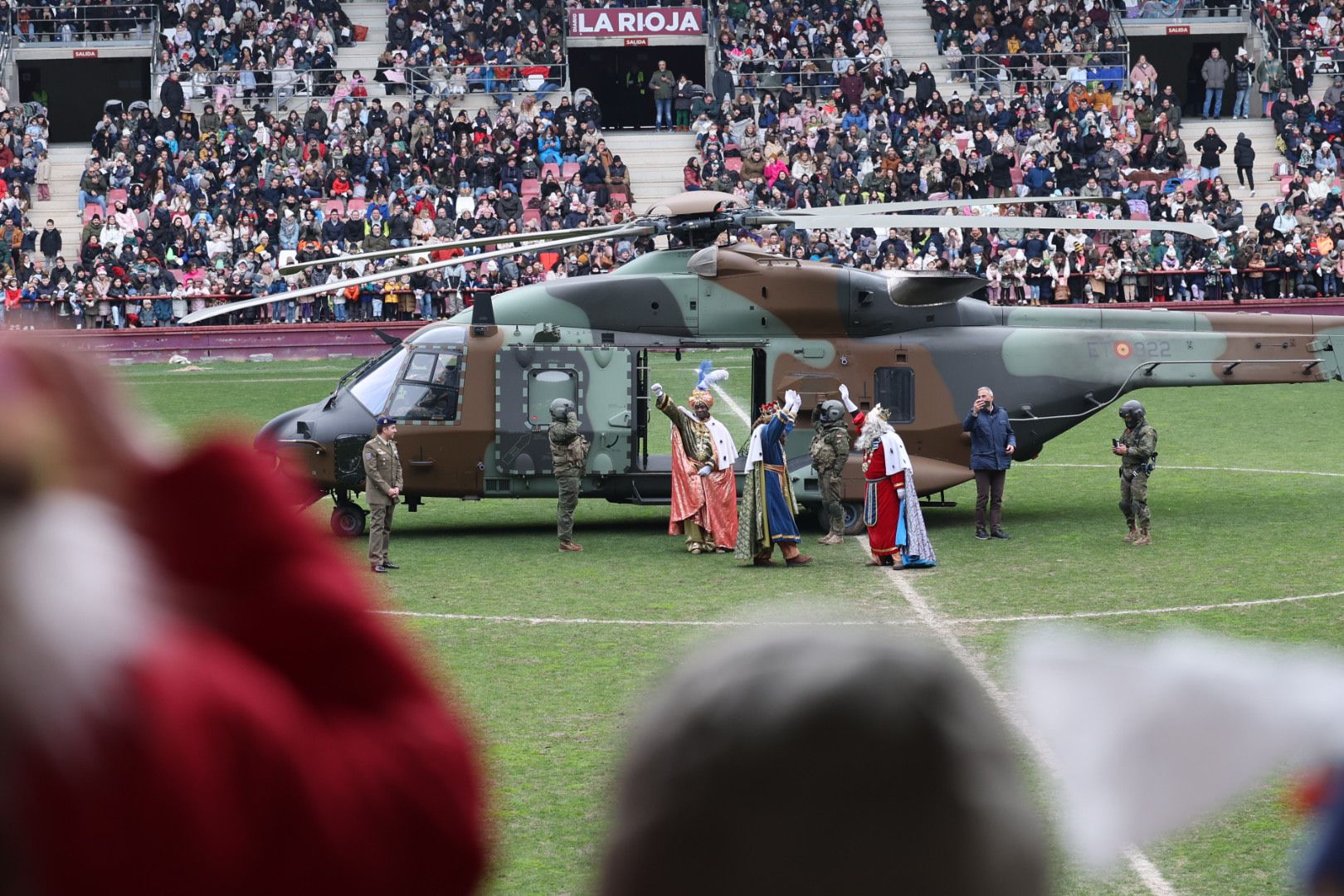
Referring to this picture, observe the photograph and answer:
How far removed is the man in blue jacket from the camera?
1717 centimetres

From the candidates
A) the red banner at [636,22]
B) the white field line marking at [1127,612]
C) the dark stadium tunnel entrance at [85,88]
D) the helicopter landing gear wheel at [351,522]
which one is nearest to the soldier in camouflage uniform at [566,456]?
the helicopter landing gear wheel at [351,522]

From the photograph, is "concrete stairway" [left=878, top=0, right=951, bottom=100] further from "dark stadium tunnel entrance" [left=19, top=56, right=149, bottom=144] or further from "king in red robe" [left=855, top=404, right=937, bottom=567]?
"king in red robe" [left=855, top=404, right=937, bottom=567]

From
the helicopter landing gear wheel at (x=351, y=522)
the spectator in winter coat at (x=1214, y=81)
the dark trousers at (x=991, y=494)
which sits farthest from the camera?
the spectator in winter coat at (x=1214, y=81)

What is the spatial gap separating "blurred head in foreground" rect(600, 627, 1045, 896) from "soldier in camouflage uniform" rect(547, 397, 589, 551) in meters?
15.3

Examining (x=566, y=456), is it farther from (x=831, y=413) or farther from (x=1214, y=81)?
(x=1214, y=81)

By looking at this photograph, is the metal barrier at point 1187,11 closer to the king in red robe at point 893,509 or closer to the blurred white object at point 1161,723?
the king in red robe at point 893,509

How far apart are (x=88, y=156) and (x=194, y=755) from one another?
4392cm

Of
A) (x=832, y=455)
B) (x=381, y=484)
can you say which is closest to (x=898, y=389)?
(x=832, y=455)

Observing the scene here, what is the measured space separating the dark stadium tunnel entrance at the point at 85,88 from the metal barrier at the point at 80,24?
1.10 m

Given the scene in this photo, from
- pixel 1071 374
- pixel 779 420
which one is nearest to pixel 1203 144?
pixel 1071 374

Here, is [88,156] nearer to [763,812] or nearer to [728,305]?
[728,305]

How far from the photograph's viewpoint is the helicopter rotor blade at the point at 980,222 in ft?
51.3

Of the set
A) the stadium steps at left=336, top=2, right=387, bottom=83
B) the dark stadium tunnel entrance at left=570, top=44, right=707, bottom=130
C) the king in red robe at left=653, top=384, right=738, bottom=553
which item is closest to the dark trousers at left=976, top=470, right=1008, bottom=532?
the king in red robe at left=653, top=384, right=738, bottom=553

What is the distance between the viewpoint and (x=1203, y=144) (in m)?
42.3
